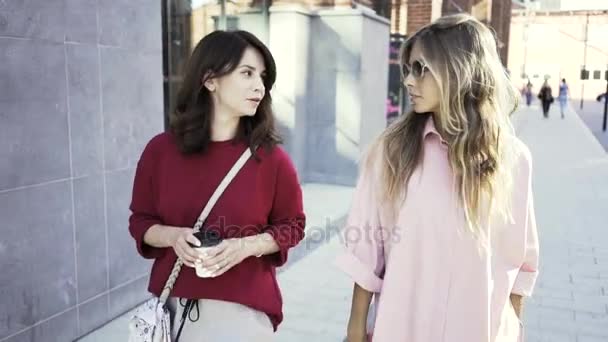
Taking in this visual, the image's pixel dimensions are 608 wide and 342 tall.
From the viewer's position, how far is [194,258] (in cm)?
188

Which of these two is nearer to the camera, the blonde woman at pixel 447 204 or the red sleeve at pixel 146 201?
the blonde woman at pixel 447 204

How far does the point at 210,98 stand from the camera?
2.21 m

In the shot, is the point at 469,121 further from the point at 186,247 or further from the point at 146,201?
the point at 146,201

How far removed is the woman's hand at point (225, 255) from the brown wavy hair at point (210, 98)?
37 cm

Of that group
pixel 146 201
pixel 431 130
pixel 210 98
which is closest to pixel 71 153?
pixel 146 201

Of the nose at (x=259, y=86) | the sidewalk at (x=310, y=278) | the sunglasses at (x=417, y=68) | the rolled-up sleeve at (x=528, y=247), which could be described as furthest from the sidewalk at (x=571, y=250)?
the nose at (x=259, y=86)

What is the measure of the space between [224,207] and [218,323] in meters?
0.42

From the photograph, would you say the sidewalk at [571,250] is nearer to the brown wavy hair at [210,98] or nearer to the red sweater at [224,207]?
the red sweater at [224,207]

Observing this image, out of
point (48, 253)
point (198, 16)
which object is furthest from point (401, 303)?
point (198, 16)

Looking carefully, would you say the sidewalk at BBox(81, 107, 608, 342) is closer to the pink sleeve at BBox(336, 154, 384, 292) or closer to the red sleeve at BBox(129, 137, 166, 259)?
the red sleeve at BBox(129, 137, 166, 259)

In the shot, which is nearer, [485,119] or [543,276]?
[485,119]

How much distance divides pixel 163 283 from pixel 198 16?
5.31m

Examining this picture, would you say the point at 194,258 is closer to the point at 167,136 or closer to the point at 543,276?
the point at 167,136

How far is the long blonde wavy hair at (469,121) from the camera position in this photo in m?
1.86
